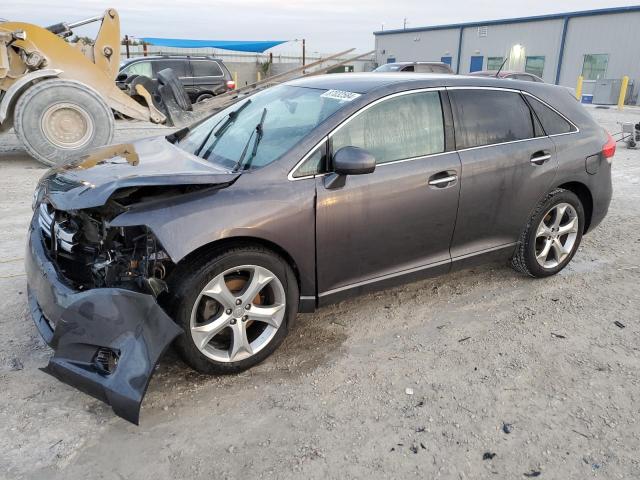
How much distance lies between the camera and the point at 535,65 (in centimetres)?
3062

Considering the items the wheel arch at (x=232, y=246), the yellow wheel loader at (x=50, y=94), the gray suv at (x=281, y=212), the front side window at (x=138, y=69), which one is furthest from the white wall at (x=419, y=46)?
the wheel arch at (x=232, y=246)

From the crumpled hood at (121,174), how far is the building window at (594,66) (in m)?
29.7

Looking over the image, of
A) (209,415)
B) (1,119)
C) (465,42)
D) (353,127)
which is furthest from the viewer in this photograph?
(465,42)

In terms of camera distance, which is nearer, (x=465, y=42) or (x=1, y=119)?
(x=1, y=119)

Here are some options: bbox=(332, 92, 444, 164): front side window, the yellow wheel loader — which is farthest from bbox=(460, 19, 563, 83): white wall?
bbox=(332, 92, 444, 164): front side window

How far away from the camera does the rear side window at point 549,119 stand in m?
4.02

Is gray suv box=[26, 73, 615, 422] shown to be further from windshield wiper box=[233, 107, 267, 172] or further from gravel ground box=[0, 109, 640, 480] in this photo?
gravel ground box=[0, 109, 640, 480]

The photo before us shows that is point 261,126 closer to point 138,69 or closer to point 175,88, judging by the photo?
point 175,88

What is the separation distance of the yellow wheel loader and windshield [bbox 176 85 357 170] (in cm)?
513

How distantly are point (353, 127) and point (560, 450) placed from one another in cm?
210

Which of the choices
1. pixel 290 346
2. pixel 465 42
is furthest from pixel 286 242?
pixel 465 42

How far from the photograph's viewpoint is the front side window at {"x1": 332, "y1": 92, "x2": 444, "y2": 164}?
10.6 ft

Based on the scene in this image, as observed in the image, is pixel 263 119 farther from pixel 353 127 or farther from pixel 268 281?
pixel 268 281

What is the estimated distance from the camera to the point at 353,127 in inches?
127
